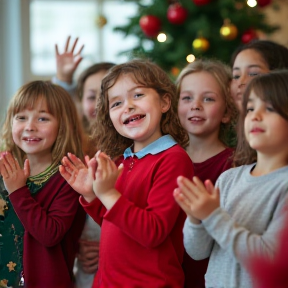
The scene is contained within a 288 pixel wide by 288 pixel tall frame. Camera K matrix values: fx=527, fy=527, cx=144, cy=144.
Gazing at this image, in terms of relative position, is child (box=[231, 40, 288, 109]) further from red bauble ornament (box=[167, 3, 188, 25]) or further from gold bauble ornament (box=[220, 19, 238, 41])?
red bauble ornament (box=[167, 3, 188, 25])

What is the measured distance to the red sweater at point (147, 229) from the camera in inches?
59.9

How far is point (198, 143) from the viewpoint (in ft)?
6.91

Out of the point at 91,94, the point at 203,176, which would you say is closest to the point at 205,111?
the point at 203,176

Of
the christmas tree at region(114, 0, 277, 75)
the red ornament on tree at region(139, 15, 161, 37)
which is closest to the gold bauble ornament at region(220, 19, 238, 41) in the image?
the christmas tree at region(114, 0, 277, 75)

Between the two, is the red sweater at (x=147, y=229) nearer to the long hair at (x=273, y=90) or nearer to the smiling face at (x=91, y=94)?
the long hair at (x=273, y=90)

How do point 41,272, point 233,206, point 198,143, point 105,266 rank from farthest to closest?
point 198,143 → point 41,272 → point 105,266 → point 233,206

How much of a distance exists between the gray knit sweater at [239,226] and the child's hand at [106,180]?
234 mm

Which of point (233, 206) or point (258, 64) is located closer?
point (233, 206)

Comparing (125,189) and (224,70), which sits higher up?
(224,70)

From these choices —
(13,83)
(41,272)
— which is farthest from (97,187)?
(13,83)

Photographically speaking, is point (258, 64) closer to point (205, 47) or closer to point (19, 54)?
point (205, 47)

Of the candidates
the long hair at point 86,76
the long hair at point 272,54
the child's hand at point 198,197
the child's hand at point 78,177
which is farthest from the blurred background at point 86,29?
the child's hand at point 198,197

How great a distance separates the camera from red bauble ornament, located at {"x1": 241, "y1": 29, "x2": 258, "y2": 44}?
321cm

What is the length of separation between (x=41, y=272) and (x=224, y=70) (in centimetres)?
108
